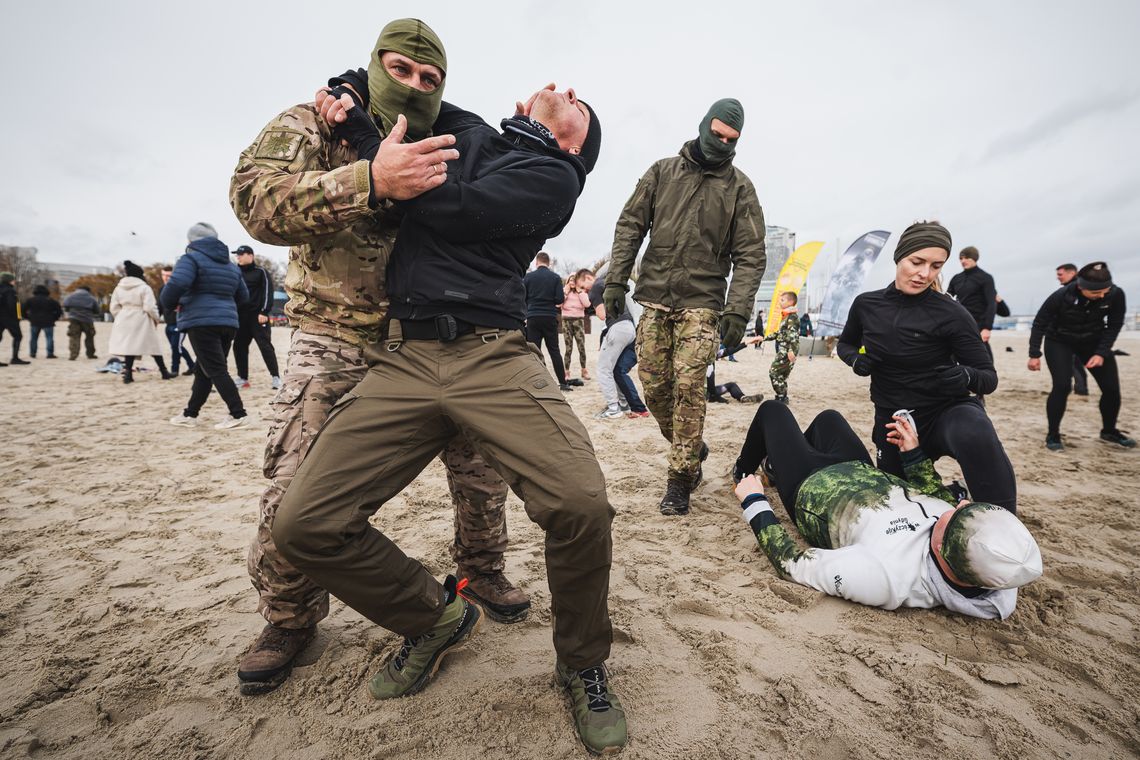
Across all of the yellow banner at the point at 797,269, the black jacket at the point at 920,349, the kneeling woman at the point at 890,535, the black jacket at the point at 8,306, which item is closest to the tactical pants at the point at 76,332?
the black jacket at the point at 8,306

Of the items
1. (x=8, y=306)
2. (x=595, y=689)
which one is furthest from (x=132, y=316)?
(x=595, y=689)

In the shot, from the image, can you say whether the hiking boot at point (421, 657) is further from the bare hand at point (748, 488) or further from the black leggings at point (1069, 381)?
the black leggings at point (1069, 381)

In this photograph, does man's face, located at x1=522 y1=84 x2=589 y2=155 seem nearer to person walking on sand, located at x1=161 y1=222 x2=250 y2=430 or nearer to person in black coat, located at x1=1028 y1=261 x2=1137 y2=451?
person walking on sand, located at x1=161 y1=222 x2=250 y2=430

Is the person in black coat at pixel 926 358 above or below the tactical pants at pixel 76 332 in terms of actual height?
above

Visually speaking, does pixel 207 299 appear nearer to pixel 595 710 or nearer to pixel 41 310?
pixel 595 710

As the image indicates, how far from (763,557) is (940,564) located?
805 mm

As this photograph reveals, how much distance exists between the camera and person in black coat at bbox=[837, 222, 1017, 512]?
2734mm

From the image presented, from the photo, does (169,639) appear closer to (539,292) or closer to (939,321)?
(939,321)

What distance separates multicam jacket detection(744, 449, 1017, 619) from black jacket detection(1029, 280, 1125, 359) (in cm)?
419

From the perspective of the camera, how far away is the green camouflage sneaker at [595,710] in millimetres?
1480

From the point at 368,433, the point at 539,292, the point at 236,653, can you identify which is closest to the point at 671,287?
the point at 368,433

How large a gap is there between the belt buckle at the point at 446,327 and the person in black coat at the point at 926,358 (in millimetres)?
2562

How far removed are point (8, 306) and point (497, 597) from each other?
45.4ft

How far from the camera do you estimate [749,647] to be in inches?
77.1
